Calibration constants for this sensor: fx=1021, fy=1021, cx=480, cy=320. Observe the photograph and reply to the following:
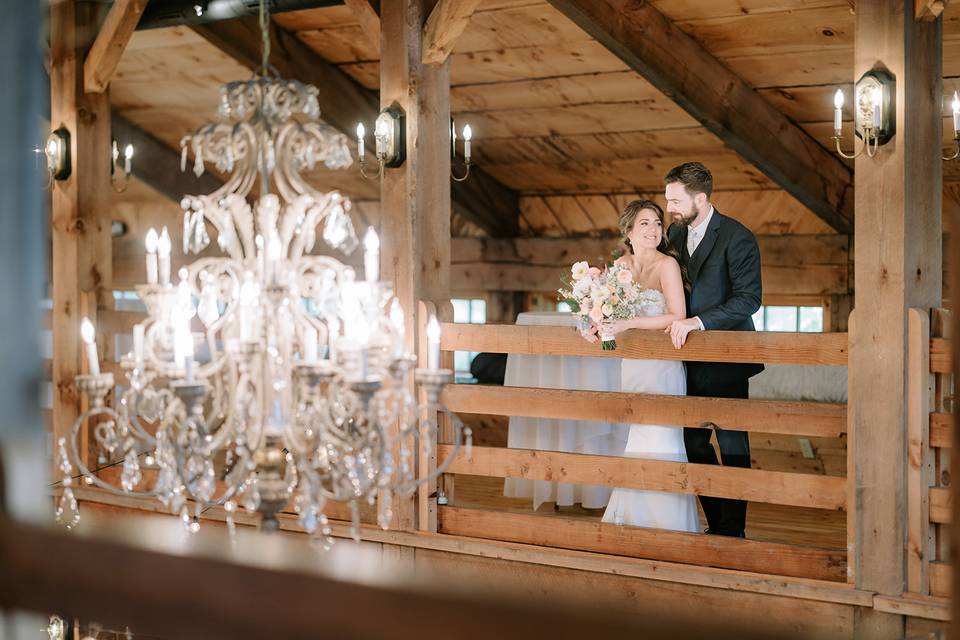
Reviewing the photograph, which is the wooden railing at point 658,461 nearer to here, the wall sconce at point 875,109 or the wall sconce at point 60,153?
the wall sconce at point 875,109

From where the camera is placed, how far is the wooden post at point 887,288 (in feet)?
12.1

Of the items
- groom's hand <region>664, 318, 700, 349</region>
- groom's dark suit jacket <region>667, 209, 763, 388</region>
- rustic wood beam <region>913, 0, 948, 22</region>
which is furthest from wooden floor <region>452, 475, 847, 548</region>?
rustic wood beam <region>913, 0, 948, 22</region>

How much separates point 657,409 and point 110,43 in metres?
3.56

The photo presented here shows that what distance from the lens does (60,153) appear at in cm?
571

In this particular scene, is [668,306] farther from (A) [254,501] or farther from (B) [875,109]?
(A) [254,501]

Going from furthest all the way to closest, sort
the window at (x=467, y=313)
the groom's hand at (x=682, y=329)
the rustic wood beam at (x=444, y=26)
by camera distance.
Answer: the window at (x=467, y=313)
the rustic wood beam at (x=444, y=26)
the groom's hand at (x=682, y=329)

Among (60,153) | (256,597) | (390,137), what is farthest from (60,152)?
(256,597)

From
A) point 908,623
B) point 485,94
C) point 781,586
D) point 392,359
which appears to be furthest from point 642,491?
point 485,94

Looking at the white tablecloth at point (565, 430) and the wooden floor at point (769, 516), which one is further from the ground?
the white tablecloth at point (565, 430)

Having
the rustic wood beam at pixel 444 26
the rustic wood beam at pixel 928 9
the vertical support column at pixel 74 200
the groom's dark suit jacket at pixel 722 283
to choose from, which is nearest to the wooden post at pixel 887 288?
the rustic wood beam at pixel 928 9

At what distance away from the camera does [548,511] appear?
16.5 ft

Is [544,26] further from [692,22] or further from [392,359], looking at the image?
[392,359]

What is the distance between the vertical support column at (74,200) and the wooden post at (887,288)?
13.5 ft

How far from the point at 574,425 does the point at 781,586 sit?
1469 mm
